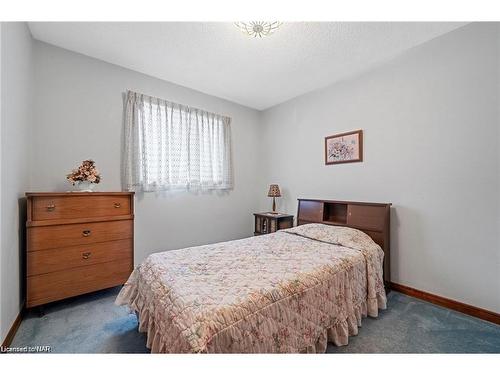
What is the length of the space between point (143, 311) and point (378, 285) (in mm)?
1986

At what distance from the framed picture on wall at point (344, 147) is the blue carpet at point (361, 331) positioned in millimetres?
1666

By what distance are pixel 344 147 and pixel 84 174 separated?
9.73ft

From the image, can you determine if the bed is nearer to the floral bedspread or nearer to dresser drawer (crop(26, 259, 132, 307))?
the floral bedspread

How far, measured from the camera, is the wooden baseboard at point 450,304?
183cm

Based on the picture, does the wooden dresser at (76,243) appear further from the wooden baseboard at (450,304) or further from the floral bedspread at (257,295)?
the wooden baseboard at (450,304)

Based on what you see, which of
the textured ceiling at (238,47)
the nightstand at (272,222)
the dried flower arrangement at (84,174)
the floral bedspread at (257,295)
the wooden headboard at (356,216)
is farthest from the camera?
the nightstand at (272,222)

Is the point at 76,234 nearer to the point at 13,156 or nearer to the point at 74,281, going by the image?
the point at 74,281

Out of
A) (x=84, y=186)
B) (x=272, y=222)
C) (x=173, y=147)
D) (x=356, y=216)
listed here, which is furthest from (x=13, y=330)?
(x=356, y=216)

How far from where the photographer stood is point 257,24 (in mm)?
1873

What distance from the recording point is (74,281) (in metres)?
2.01

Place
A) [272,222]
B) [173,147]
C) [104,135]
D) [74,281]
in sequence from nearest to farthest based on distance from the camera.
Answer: [74,281], [104,135], [173,147], [272,222]

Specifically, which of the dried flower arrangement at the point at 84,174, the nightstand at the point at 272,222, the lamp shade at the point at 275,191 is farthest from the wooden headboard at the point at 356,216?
the dried flower arrangement at the point at 84,174

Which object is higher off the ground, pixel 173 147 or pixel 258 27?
pixel 258 27

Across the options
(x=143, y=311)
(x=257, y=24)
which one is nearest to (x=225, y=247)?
(x=143, y=311)
